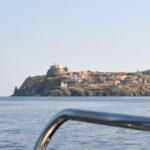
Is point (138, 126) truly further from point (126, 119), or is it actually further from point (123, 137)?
point (123, 137)

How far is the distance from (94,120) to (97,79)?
18541cm

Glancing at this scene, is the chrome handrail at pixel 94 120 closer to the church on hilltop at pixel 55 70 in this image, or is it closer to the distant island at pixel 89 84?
the distant island at pixel 89 84

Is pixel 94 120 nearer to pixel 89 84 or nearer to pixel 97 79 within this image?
pixel 89 84

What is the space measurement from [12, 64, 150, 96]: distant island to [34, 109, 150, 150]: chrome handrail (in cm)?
17871

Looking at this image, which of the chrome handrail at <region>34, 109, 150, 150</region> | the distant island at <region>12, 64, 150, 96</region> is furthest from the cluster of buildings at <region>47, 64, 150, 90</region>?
the chrome handrail at <region>34, 109, 150, 150</region>

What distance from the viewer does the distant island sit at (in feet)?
593

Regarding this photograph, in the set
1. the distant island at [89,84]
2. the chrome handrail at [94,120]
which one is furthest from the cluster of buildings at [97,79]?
the chrome handrail at [94,120]

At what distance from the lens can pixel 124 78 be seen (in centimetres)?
18500

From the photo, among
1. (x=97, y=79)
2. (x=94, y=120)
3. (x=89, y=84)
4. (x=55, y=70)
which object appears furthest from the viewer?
(x=55, y=70)

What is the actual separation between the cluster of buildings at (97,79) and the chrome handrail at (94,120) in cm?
17880

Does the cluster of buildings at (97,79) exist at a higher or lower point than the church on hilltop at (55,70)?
lower

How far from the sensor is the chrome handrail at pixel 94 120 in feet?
3.64

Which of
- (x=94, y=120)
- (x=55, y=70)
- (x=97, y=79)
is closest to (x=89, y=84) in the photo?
(x=97, y=79)

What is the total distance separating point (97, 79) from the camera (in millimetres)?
186375
